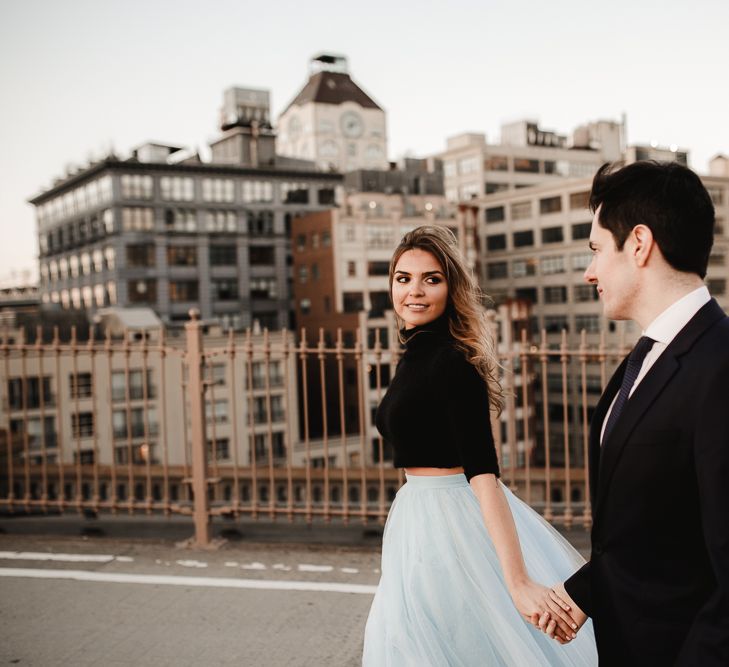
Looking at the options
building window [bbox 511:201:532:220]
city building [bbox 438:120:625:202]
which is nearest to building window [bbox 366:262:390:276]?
building window [bbox 511:201:532:220]

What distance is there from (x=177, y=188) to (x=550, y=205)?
1231 inches

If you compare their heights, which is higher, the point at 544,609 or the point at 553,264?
the point at 553,264

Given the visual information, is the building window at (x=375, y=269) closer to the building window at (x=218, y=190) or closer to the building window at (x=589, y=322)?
the building window at (x=589, y=322)

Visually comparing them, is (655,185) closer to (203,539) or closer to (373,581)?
(373,581)

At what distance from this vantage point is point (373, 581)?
5.41m

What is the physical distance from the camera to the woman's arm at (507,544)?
2525 mm

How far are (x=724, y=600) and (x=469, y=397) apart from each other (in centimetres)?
111

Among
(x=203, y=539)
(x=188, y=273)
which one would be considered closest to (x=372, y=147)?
(x=188, y=273)

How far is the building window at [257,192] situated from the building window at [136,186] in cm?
834

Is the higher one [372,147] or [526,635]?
[372,147]

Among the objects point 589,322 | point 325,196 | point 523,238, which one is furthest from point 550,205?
point 325,196

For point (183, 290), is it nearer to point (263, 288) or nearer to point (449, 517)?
point (263, 288)

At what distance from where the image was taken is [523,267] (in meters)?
65.8

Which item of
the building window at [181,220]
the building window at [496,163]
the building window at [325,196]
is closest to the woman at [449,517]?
the building window at [181,220]
